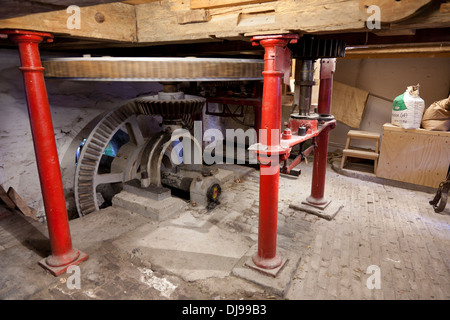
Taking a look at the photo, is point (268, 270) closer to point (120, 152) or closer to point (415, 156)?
point (120, 152)

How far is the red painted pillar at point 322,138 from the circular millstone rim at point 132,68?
192 centimetres

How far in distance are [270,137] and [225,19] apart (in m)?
1.19

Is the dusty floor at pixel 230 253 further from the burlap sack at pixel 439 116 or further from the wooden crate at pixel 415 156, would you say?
the burlap sack at pixel 439 116

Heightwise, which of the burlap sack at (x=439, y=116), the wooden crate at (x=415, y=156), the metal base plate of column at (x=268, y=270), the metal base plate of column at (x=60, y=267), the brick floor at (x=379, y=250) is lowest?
the brick floor at (x=379, y=250)

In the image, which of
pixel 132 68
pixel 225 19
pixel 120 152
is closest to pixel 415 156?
pixel 225 19

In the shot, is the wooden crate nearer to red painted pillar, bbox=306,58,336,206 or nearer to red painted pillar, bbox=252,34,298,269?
red painted pillar, bbox=306,58,336,206

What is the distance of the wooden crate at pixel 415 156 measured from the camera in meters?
5.76

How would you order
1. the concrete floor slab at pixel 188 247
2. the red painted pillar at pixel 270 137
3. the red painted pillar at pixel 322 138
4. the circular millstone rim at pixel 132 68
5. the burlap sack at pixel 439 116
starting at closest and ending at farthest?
the red painted pillar at pixel 270 137, the circular millstone rim at pixel 132 68, the concrete floor slab at pixel 188 247, the red painted pillar at pixel 322 138, the burlap sack at pixel 439 116

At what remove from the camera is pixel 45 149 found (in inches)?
123

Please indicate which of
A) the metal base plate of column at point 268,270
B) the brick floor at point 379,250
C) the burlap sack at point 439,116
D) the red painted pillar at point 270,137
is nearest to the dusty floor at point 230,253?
the brick floor at point 379,250

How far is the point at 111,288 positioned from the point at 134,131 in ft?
11.2

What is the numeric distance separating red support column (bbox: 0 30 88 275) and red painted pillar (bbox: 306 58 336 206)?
3.70 metres

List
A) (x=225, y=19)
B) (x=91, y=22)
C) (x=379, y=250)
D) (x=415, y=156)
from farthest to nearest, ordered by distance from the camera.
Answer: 1. (x=415, y=156)
2. (x=379, y=250)
3. (x=91, y=22)
4. (x=225, y=19)
